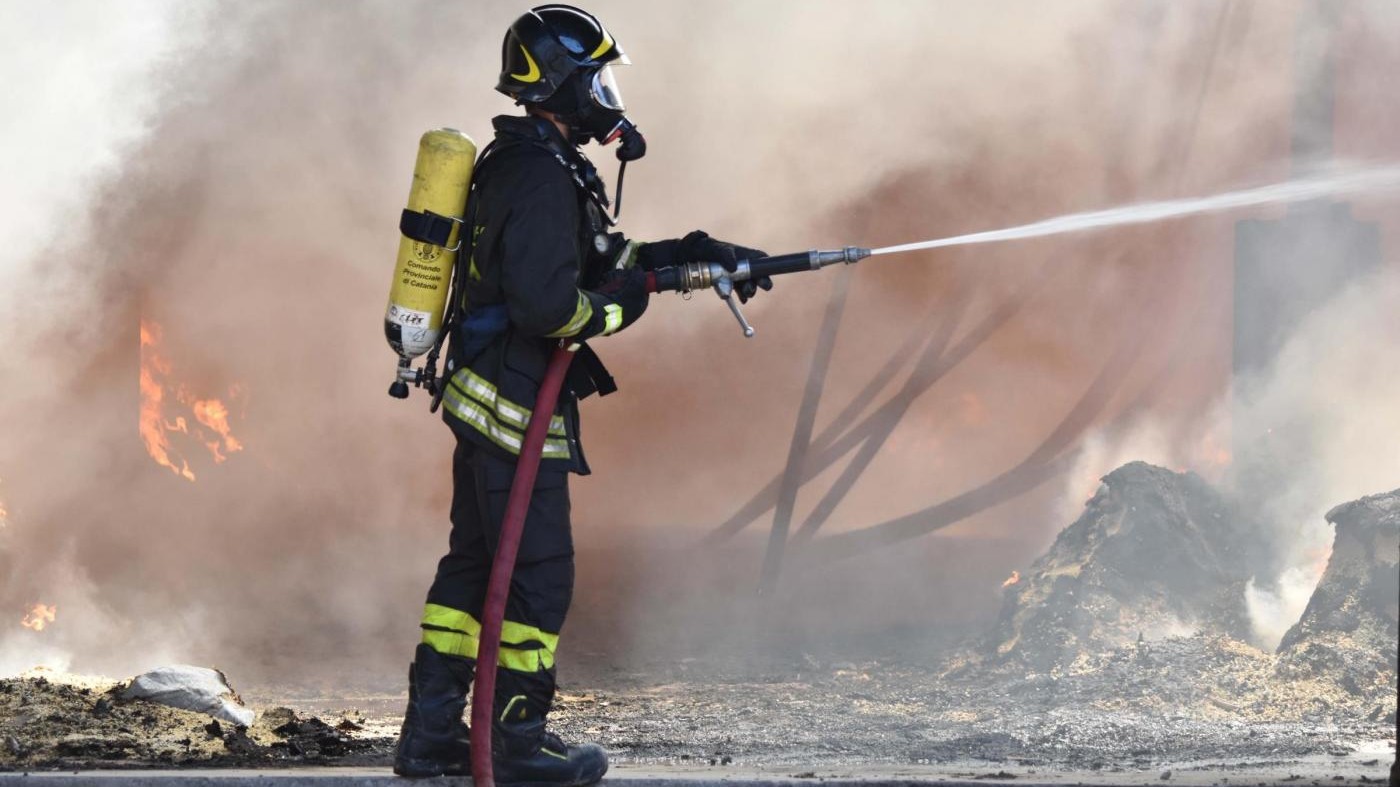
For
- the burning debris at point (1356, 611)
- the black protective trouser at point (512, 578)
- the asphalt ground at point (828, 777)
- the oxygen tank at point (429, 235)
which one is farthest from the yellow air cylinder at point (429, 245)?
the burning debris at point (1356, 611)

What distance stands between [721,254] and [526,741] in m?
1.33

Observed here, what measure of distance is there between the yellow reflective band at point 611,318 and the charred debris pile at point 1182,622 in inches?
95.3

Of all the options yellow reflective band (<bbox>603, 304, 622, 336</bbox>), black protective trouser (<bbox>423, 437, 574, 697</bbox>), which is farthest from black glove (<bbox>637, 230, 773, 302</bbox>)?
black protective trouser (<bbox>423, 437, 574, 697</bbox>)

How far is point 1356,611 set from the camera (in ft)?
15.9

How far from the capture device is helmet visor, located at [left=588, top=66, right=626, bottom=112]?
3.38 meters

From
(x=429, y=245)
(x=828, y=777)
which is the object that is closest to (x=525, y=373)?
(x=429, y=245)

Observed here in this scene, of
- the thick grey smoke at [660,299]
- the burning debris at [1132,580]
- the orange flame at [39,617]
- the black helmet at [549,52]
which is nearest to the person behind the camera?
the black helmet at [549,52]

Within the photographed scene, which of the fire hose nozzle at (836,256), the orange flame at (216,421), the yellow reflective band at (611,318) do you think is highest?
the orange flame at (216,421)

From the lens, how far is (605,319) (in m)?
3.24

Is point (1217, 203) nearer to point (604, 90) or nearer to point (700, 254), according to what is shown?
point (700, 254)

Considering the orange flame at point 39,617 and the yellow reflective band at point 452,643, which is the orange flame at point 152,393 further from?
the yellow reflective band at point 452,643

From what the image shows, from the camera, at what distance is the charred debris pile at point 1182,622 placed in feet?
15.2

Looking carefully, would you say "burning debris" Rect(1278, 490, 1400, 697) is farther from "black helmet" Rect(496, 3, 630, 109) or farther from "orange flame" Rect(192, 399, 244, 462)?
"orange flame" Rect(192, 399, 244, 462)

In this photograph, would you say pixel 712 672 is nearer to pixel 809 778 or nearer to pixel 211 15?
pixel 809 778
